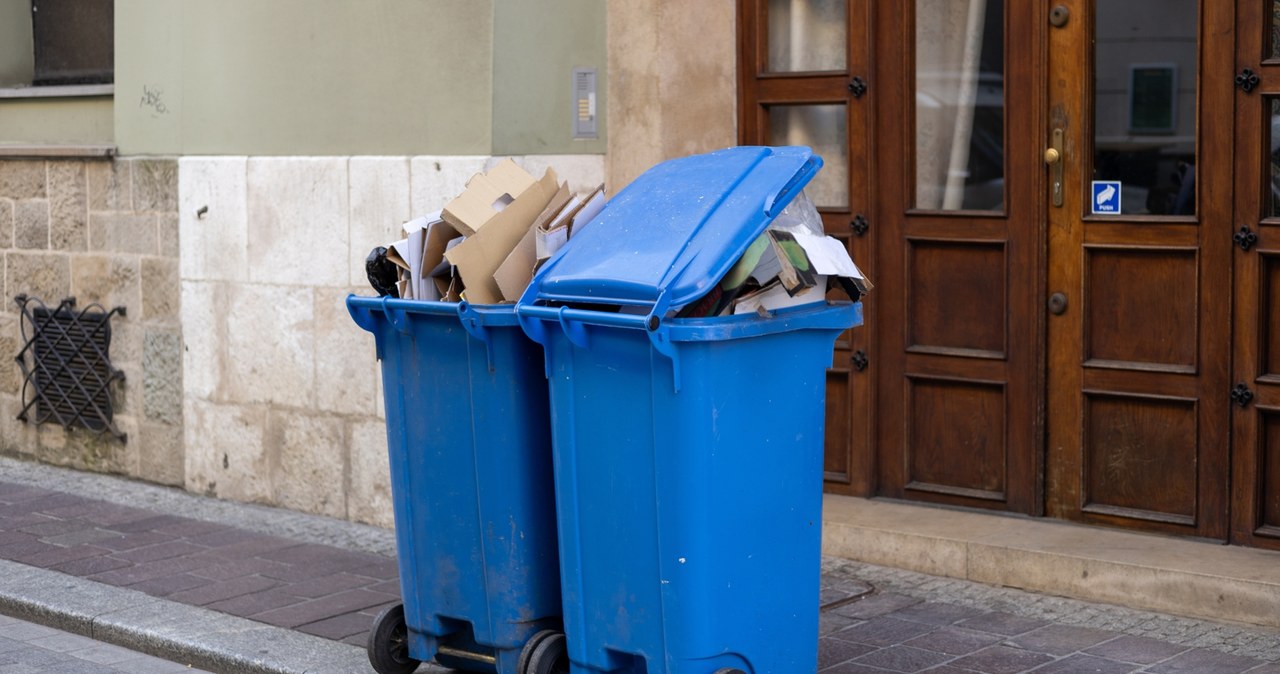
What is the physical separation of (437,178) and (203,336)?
1.71m

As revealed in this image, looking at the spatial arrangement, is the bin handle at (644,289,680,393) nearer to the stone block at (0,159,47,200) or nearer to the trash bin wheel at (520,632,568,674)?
the trash bin wheel at (520,632,568,674)

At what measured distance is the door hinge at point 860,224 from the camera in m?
6.58

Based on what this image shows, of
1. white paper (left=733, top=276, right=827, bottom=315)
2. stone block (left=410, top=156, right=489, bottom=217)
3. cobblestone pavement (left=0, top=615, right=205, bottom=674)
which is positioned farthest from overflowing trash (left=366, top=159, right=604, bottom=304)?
stone block (left=410, top=156, right=489, bottom=217)

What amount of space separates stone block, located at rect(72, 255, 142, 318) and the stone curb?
81.7 inches

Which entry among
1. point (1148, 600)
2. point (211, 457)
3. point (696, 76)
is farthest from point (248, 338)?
point (1148, 600)

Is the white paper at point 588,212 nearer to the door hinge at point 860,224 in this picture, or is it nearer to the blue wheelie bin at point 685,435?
the blue wheelie bin at point 685,435

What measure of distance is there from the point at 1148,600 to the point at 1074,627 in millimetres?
313

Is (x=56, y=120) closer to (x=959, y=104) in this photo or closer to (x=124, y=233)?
(x=124, y=233)

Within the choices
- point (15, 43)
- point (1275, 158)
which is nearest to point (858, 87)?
point (1275, 158)

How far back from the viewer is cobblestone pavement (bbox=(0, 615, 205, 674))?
5.52 metres

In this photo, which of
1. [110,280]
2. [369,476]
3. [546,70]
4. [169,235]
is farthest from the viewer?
[110,280]

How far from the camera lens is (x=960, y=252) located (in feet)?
21.0

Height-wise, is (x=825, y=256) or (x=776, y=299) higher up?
(x=825, y=256)

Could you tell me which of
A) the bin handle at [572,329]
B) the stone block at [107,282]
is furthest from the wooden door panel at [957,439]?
the stone block at [107,282]
